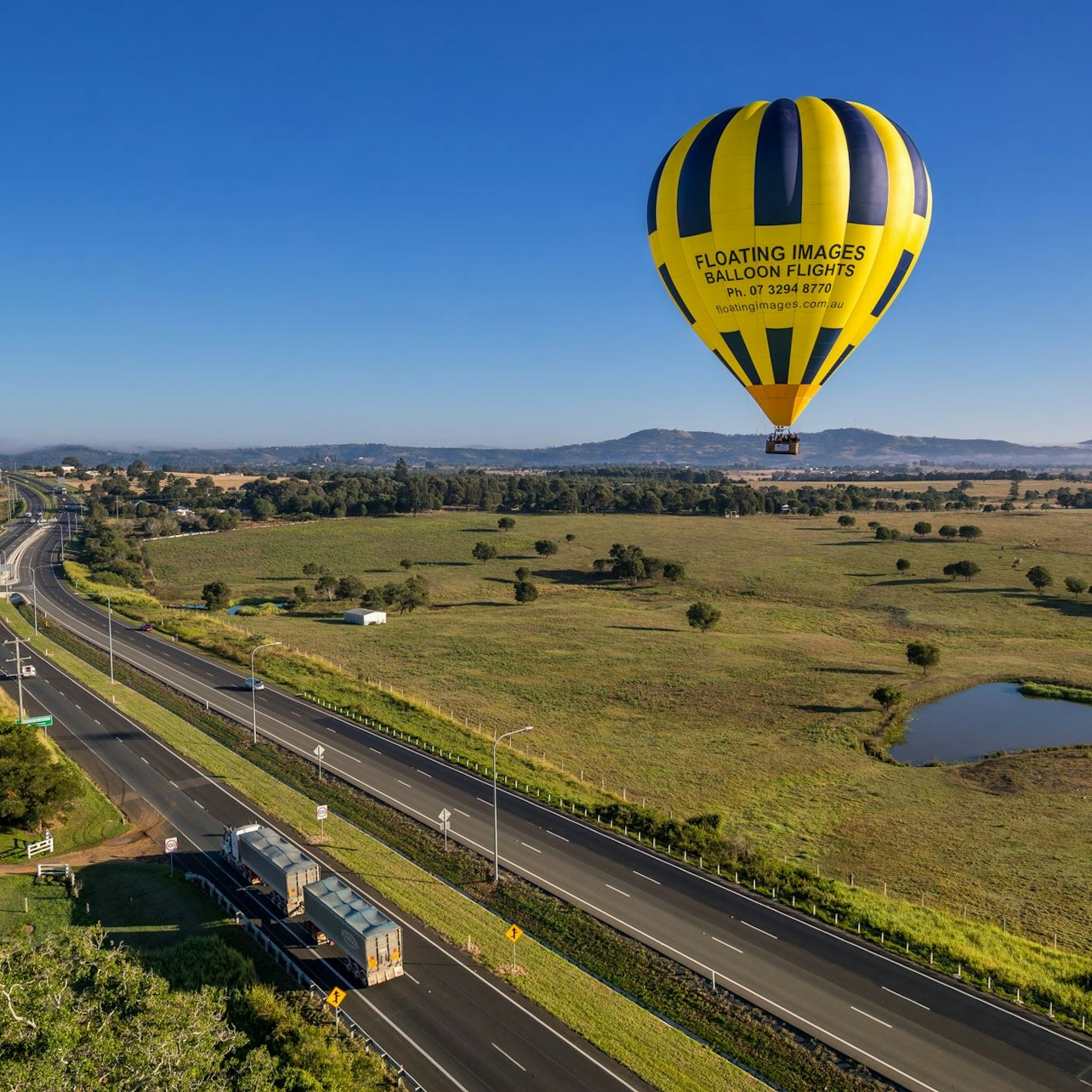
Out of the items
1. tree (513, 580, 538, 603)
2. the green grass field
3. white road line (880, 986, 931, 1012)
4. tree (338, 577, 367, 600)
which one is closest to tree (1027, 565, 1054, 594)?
the green grass field

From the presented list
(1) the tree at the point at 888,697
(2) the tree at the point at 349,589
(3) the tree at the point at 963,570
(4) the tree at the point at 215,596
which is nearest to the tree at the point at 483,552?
(2) the tree at the point at 349,589

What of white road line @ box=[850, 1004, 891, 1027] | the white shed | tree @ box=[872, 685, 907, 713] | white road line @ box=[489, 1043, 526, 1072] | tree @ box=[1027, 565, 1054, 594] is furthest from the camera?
tree @ box=[1027, 565, 1054, 594]

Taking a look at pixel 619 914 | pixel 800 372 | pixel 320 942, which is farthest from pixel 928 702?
pixel 320 942

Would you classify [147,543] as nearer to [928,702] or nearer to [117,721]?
[117,721]

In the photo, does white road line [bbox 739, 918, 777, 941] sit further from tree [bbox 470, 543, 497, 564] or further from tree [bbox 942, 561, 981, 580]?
tree [bbox 470, 543, 497, 564]

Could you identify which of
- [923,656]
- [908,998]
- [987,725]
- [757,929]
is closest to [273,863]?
[757,929]
